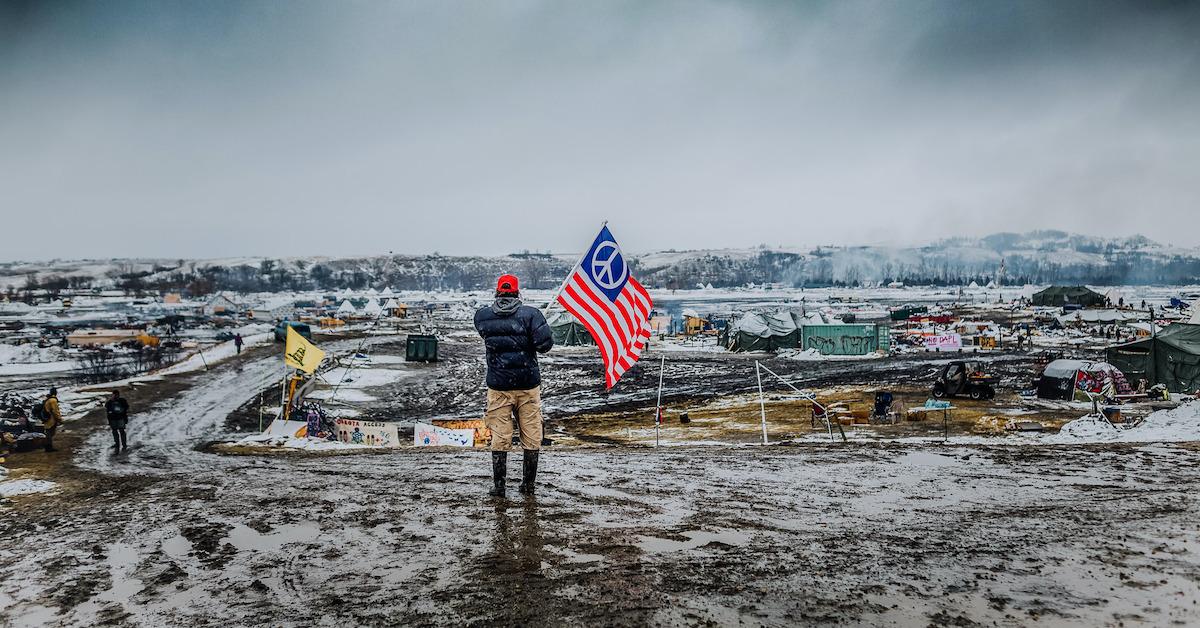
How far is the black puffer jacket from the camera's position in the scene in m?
6.37

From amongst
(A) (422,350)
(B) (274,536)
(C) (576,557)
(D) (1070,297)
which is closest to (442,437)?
(B) (274,536)

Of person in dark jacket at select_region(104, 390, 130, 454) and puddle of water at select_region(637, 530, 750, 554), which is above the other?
puddle of water at select_region(637, 530, 750, 554)

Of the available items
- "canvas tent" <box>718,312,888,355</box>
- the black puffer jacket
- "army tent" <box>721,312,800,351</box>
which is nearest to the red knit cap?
the black puffer jacket

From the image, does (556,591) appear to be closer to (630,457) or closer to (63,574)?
(63,574)

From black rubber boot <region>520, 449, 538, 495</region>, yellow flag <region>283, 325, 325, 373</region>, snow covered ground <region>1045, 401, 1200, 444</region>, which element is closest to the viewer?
black rubber boot <region>520, 449, 538, 495</region>

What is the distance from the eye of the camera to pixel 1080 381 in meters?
24.2

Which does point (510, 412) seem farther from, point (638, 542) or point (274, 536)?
point (274, 536)

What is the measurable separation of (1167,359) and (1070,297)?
7531 centimetres

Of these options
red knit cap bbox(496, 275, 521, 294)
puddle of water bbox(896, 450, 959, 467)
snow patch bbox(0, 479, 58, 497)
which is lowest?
snow patch bbox(0, 479, 58, 497)

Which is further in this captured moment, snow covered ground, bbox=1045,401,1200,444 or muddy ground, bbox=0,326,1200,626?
snow covered ground, bbox=1045,401,1200,444

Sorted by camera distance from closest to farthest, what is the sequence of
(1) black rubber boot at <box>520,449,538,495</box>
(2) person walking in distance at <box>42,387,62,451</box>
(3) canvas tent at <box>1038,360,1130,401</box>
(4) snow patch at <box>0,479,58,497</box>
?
(1) black rubber boot at <box>520,449,538,495</box> → (4) snow patch at <box>0,479,58,497</box> → (2) person walking in distance at <box>42,387,62,451</box> → (3) canvas tent at <box>1038,360,1130,401</box>

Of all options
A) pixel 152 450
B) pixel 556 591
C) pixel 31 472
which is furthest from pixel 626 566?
pixel 152 450

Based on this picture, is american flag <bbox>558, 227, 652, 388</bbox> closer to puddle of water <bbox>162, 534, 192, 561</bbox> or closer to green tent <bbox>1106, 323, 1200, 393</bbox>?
puddle of water <bbox>162, 534, 192, 561</bbox>

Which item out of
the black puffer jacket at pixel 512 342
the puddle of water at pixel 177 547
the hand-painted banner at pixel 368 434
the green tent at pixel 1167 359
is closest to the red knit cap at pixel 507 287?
the black puffer jacket at pixel 512 342
